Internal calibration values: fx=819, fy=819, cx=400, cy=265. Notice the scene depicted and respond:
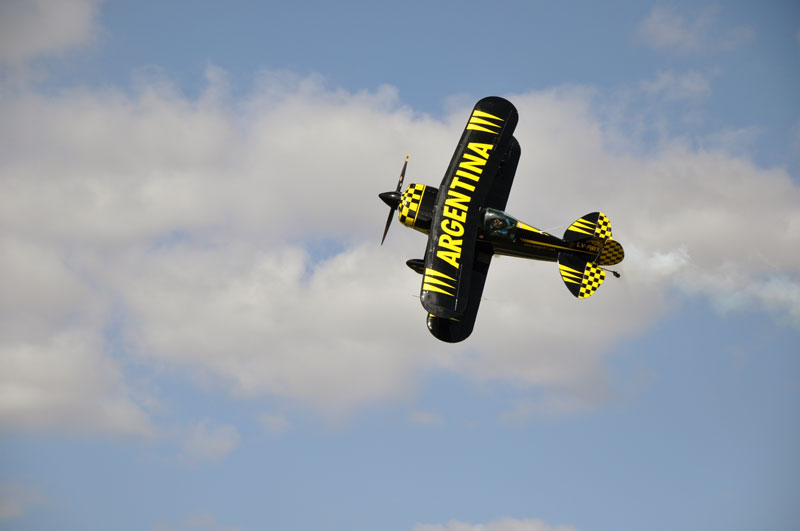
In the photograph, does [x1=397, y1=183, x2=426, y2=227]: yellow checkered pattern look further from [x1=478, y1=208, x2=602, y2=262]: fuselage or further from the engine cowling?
[x1=478, y1=208, x2=602, y2=262]: fuselage

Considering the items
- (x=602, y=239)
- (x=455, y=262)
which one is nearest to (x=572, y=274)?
(x=602, y=239)

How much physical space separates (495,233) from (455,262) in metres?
3.04

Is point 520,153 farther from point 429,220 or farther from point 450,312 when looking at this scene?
point 450,312

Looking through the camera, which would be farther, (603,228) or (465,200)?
(603,228)

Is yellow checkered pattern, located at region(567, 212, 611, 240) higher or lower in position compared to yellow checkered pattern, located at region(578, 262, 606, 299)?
higher

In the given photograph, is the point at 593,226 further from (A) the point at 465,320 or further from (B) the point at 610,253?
(A) the point at 465,320

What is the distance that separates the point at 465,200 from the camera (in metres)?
39.5

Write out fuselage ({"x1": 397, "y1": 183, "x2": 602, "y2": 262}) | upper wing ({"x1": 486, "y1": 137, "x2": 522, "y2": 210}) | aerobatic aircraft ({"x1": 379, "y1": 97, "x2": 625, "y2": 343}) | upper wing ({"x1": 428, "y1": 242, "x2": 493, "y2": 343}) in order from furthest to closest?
upper wing ({"x1": 486, "y1": 137, "x2": 522, "y2": 210}) → fuselage ({"x1": 397, "y1": 183, "x2": 602, "y2": 262}) → upper wing ({"x1": 428, "y1": 242, "x2": 493, "y2": 343}) → aerobatic aircraft ({"x1": 379, "y1": 97, "x2": 625, "y2": 343})

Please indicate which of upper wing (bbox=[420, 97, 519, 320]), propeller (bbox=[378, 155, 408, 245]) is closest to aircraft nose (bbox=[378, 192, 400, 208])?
propeller (bbox=[378, 155, 408, 245])

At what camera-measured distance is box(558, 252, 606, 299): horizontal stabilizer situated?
40844mm

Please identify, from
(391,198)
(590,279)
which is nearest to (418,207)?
(391,198)

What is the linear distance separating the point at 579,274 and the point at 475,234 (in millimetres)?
6035

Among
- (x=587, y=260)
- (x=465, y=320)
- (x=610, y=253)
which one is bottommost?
(x=465, y=320)

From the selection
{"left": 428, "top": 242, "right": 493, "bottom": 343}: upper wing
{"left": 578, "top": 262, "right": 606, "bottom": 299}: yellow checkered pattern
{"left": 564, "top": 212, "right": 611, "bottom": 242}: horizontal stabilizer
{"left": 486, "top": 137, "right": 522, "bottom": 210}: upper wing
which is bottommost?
{"left": 428, "top": 242, "right": 493, "bottom": 343}: upper wing
